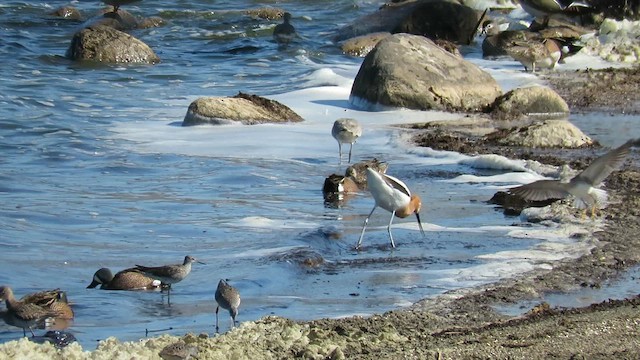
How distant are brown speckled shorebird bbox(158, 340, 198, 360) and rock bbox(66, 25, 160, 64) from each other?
17.1 metres

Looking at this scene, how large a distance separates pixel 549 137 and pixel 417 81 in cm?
337

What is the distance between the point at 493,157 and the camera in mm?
12844

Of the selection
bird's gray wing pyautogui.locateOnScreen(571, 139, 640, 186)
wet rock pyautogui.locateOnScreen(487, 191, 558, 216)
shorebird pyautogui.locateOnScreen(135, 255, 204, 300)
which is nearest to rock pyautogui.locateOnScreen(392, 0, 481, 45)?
wet rock pyautogui.locateOnScreen(487, 191, 558, 216)

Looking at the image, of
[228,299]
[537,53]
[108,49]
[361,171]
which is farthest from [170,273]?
[108,49]

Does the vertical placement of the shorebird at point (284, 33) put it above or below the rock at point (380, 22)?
below

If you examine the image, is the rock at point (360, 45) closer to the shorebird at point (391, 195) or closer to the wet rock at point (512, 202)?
the wet rock at point (512, 202)

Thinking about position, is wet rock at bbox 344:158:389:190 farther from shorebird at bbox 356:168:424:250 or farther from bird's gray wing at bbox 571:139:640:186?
bird's gray wing at bbox 571:139:640:186

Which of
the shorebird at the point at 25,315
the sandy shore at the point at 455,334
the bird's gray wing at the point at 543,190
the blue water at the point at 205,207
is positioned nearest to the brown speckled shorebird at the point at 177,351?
the sandy shore at the point at 455,334

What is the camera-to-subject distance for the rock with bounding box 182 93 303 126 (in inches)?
629

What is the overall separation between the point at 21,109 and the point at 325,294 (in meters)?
10.8

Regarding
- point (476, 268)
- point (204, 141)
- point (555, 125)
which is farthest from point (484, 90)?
point (476, 268)

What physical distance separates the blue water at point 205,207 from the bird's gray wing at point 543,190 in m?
0.37

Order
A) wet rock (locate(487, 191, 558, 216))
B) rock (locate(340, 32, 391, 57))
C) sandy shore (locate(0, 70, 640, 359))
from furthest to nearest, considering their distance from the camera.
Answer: rock (locate(340, 32, 391, 57)) → wet rock (locate(487, 191, 558, 216)) → sandy shore (locate(0, 70, 640, 359))

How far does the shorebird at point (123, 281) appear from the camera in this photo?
8.35 meters
